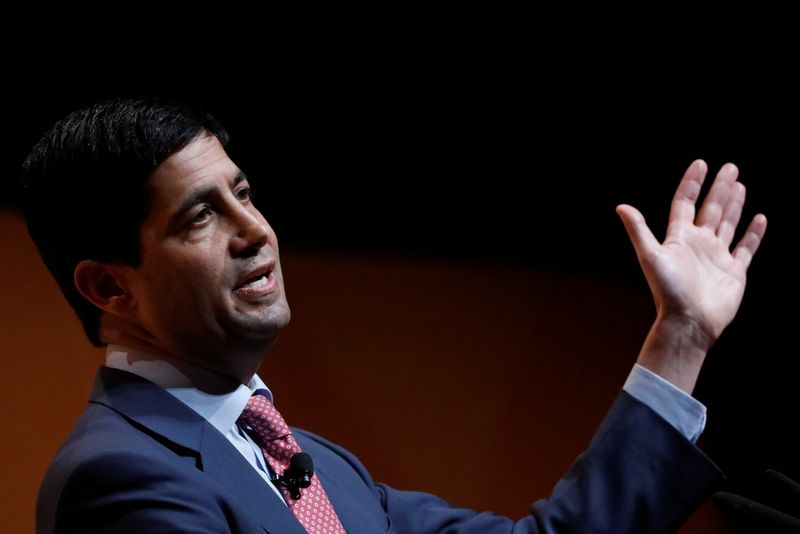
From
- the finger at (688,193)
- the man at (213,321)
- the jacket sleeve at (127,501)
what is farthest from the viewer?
the finger at (688,193)

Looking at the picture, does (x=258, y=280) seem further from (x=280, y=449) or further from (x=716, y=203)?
(x=716, y=203)

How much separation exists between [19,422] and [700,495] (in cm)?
126

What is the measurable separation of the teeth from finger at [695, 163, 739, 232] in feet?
1.98

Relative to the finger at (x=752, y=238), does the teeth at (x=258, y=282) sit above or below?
below

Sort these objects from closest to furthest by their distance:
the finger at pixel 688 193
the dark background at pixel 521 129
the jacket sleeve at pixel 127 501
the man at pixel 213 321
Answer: the jacket sleeve at pixel 127 501 → the man at pixel 213 321 → the finger at pixel 688 193 → the dark background at pixel 521 129

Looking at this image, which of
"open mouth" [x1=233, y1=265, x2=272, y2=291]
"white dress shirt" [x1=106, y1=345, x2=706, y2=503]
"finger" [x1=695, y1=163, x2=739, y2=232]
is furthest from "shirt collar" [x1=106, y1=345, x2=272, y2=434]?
"finger" [x1=695, y1=163, x2=739, y2=232]

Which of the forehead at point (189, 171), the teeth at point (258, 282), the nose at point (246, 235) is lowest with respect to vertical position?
the teeth at point (258, 282)

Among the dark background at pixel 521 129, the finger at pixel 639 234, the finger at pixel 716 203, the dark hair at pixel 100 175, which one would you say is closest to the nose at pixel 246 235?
the dark hair at pixel 100 175

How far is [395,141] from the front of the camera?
7.17ft

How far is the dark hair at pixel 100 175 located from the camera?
50.5 inches

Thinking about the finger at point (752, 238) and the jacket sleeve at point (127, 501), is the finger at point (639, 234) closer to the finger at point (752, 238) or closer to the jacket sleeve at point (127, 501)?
the finger at point (752, 238)

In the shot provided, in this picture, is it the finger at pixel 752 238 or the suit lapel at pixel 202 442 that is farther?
the finger at pixel 752 238

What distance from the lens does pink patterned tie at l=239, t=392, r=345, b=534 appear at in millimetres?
1287

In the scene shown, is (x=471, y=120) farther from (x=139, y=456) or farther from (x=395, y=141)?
(x=139, y=456)
